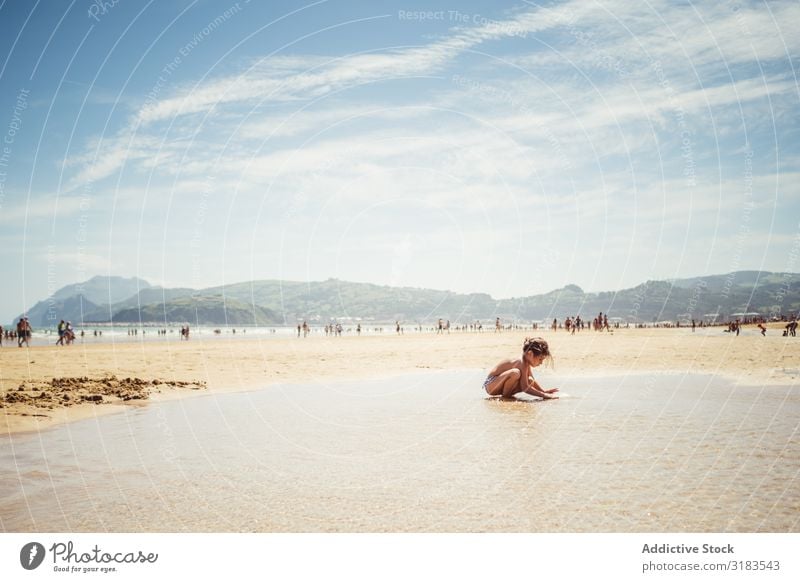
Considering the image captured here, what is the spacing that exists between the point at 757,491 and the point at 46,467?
9.33m

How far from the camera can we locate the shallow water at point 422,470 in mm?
5516

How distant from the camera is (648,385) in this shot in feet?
55.1

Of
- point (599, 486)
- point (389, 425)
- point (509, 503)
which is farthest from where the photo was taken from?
point (389, 425)

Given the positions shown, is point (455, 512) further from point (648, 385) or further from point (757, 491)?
point (648, 385)

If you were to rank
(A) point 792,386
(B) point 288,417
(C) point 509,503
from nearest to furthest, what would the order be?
(C) point 509,503, (B) point 288,417, (A) point 792,386
